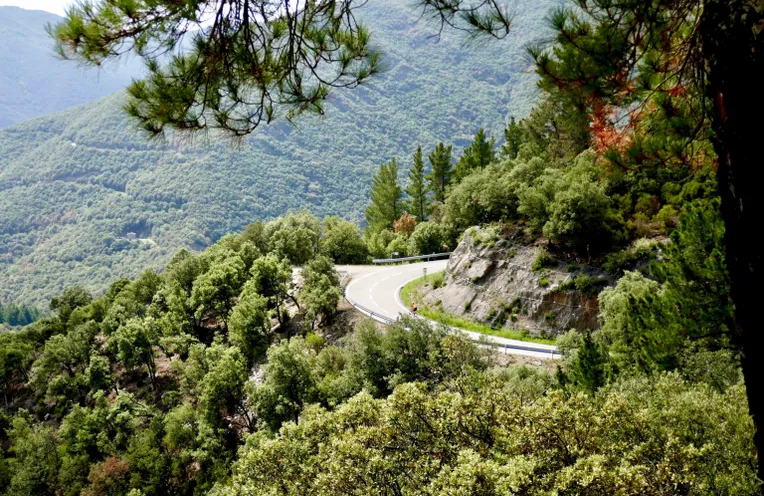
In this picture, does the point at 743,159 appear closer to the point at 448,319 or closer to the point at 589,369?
the point at 589,369

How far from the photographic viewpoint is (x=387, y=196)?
60.7m

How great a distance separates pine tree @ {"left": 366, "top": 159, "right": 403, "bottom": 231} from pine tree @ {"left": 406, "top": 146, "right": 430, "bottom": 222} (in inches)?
72.3

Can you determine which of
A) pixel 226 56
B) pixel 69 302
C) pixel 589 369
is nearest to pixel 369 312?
pixel 589 369

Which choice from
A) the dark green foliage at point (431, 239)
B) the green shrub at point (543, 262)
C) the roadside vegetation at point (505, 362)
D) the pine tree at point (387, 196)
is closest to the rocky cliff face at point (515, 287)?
the green shrub at point (543, 262)

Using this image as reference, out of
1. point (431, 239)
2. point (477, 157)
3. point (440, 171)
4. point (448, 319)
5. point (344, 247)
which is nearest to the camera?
point (448, 319)

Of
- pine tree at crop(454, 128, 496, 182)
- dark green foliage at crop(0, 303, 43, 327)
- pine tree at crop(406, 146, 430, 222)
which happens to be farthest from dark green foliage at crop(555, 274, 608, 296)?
dark green foliage at crop(0, 303, 43, 327)

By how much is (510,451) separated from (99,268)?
204951 mm

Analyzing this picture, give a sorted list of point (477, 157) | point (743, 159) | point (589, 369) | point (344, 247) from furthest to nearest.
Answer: point (477, 157) → point (344, 247) → point (589, 369) → point (743, 159)

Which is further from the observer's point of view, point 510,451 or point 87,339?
point 87,339

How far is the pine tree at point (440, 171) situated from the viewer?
2221 inches

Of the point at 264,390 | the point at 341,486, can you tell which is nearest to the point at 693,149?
the point at 341,486

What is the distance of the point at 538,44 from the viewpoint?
5.21 meters

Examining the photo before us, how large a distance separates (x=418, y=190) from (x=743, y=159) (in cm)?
5521

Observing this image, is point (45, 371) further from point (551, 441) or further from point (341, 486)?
point (551, 441)
